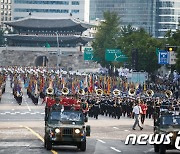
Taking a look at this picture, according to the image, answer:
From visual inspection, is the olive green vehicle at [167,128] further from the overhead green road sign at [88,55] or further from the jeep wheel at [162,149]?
the overhead green road sign at [88,55]

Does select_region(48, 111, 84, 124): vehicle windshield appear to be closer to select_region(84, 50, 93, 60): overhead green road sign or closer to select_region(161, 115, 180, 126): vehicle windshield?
select_region(161, 115, 180, 126): vehicle windshield

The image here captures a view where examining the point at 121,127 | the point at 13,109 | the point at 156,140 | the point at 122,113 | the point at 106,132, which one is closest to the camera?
the point at 156,140

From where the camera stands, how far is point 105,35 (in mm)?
171250

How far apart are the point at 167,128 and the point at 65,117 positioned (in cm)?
424

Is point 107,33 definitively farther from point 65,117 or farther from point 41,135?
point 65,117

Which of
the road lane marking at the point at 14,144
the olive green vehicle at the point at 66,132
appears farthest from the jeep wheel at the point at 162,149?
the road lane marking at the point at 14,144

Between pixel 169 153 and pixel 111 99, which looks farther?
pixel 111 99

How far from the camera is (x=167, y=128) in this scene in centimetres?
3484

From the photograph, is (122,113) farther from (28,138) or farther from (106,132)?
(28,138)

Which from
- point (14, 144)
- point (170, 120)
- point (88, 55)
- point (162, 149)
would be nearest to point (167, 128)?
point (170, 120)

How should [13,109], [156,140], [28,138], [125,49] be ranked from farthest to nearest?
[125,49], [13,109], [28,138], [156,140]

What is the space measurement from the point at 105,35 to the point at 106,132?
12362 cm

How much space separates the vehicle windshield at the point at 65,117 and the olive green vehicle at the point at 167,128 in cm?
311

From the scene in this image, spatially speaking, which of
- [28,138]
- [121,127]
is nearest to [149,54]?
[121,127]
